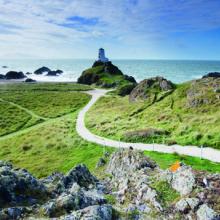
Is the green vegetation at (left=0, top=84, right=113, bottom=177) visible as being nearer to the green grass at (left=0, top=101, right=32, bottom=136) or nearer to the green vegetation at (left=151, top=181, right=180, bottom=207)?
the green grass at (left=0, top=101, right=32, bottom=136)

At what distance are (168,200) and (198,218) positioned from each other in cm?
190

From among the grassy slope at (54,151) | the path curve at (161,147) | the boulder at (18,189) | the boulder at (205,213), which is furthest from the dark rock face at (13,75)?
the boulder at (205,213)

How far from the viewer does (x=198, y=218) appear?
12.7 metres

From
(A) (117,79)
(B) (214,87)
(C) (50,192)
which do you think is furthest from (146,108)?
(A) (117,79)

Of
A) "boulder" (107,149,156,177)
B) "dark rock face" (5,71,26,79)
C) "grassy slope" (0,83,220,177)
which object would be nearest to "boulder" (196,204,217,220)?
"boulder" (107,149,156,177)

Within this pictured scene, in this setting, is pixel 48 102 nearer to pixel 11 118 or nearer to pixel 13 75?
pixel 11 118

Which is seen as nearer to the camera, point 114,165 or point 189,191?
point 189,191

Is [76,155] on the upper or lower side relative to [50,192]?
lower

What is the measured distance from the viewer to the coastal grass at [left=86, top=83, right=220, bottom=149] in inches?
1700

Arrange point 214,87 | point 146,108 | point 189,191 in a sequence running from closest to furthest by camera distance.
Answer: point 189,191
point 214,87
point 146,108

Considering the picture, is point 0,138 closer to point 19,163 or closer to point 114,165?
point 19,163

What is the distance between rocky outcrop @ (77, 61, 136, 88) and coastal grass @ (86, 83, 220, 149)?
55.2m

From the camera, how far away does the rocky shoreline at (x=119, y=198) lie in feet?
41.1

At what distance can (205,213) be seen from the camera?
12586 mm
